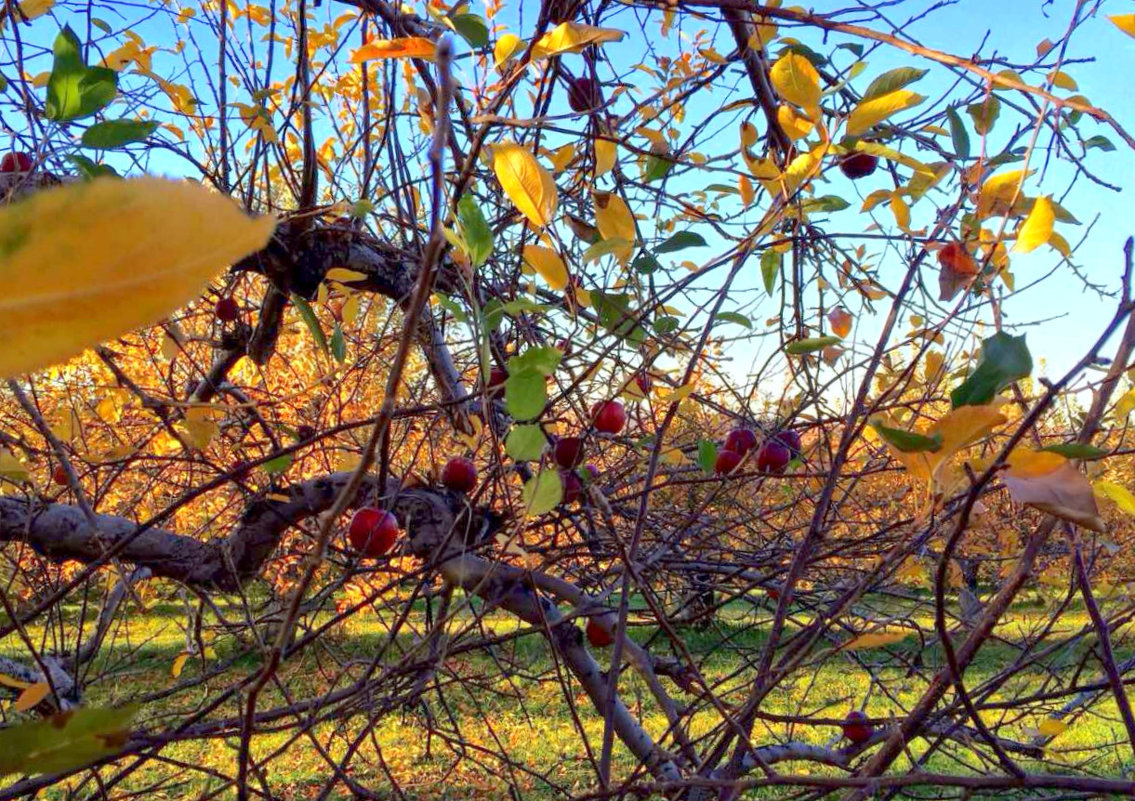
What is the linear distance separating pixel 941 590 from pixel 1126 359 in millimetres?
234

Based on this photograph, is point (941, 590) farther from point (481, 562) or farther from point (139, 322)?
point (481, 562)

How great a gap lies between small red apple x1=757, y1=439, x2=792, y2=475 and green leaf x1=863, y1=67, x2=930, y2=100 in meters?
0.74

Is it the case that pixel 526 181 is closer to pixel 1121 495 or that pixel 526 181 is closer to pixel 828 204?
pixel 828 204

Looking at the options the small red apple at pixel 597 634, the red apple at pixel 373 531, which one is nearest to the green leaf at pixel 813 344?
the red apple at pixel 373 531

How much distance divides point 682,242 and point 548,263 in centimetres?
29

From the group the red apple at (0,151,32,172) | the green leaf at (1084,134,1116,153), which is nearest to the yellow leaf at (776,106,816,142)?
the green leaf at (1084,134,1116,153)

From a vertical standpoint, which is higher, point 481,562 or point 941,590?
point 481,562

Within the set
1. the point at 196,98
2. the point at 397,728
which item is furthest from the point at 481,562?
the point at 397,728

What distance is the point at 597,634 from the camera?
6.38ft

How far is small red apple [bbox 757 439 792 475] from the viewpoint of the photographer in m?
1.51

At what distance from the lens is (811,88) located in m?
0.90

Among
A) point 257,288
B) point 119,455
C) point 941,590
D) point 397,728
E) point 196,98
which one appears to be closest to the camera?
point 941,590

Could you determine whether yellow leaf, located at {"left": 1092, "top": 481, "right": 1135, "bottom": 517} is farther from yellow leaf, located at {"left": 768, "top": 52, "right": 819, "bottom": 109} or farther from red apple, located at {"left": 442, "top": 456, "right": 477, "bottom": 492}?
red apple, located at {"left": 442, "top": 456, "right": 477, "bottom": 492}

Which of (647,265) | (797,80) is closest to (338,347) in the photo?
(647,265)
